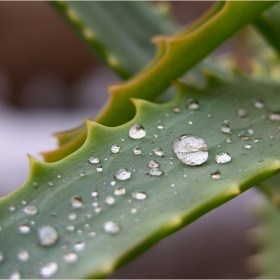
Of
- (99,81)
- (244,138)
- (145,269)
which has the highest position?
(99,81)

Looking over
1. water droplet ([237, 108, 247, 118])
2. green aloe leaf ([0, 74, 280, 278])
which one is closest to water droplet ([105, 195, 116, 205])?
green aloe leaf ([0, 74, 280, 278])

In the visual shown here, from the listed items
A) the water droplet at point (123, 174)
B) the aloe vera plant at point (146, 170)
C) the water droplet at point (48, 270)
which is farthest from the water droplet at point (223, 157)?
the water droplet at point (48, 270)

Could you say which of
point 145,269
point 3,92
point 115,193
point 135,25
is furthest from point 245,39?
point 3,92

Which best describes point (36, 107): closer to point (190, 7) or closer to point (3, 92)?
point (3, 92)

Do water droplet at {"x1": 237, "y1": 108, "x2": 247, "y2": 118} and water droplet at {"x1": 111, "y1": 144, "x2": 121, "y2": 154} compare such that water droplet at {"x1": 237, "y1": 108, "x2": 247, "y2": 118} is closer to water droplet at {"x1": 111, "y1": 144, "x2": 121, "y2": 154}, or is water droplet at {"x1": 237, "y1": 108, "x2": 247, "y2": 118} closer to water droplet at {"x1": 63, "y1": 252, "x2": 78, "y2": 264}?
water droplet at {"x1": 111, "y1": 144, "x2": 121, "y2": 154}

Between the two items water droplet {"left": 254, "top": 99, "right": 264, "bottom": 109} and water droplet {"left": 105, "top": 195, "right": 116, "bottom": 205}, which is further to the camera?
water droplet {"left": 254, "top": 99, "right": 264, "bottom": 109}

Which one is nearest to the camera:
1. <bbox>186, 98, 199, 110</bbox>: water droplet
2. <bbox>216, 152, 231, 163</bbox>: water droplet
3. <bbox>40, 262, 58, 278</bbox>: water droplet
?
<bbox>40, 262, 58, 278</bbox>: water droplet

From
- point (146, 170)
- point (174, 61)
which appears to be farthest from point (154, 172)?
point (174, 61)
